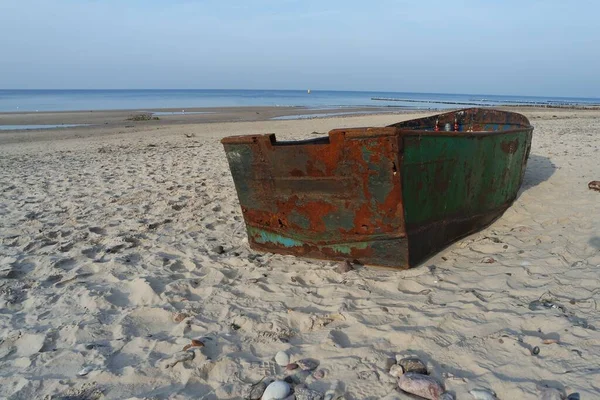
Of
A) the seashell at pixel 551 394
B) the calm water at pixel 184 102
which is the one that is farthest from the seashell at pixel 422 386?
the calm water at pixel 184 102

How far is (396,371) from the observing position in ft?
6.62

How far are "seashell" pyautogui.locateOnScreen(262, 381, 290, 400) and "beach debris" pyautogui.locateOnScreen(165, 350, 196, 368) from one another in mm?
511

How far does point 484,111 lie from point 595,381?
574 cm

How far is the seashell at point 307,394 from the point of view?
1.89 meters

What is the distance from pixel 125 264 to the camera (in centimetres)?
360

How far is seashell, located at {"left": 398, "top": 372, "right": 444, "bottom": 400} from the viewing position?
1842 millimetres

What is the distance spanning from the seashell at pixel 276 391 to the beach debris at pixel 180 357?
0.51m

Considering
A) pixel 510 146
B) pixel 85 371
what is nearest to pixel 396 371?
pixel 85 371

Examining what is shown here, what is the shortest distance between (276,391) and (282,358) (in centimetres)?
29

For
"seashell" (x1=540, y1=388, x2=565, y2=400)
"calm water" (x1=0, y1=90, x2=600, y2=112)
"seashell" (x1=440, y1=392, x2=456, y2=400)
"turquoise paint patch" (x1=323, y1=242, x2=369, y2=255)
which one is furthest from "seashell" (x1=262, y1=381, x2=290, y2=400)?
"calm water" (x1=0, y1=90, x2=600, y2=112)

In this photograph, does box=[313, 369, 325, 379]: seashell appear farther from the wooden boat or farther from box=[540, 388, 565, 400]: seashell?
the wooden boat

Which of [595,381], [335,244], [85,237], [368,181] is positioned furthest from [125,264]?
[595,381]

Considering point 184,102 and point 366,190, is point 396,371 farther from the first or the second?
point 184,102

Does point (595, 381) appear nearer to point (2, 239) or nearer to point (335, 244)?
point (335, 244)
